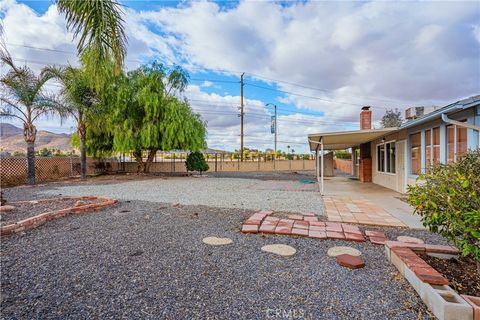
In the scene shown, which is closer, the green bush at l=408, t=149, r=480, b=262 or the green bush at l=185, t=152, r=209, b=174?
the green bush at l=408, t=149, r=480, b=262

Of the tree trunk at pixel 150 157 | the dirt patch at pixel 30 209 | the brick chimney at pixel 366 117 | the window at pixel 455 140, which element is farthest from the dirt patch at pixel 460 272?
the tree trunk at pixel 150 157

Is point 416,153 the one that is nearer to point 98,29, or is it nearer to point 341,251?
point 341,251

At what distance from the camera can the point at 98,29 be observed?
3.77 meters

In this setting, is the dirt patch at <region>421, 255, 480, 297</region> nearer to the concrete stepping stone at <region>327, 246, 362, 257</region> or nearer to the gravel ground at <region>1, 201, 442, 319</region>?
the gravel ground at <region>1, 201, 442, 319</region>

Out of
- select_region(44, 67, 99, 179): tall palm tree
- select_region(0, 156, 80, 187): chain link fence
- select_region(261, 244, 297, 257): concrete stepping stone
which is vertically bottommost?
select_region(261, 244, 297, 257): concrete stepping stone

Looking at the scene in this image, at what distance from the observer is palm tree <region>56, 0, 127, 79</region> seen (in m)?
3.64

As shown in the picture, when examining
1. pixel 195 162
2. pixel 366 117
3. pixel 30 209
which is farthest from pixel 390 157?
pixel 30 209

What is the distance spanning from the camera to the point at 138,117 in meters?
15.3

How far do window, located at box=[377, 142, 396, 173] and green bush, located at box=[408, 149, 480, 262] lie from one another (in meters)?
8.49

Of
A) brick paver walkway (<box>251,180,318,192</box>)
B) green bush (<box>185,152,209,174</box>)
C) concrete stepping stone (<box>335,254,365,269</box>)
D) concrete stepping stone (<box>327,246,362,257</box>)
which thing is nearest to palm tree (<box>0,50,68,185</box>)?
green bush (<box>185,152,209,174</box>)

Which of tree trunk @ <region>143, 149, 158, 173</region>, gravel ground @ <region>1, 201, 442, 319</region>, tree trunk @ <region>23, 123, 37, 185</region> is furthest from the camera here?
tree trunk @ <region>143, 149, 158, 173</region>

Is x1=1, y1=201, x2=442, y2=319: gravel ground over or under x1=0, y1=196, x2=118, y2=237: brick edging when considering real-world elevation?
under

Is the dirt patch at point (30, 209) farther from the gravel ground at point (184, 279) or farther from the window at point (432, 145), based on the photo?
the window at point (432, 145)

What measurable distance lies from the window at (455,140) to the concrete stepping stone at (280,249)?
4591 mm
